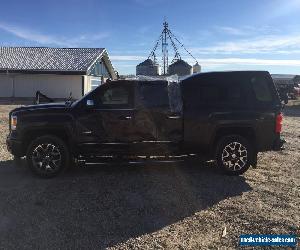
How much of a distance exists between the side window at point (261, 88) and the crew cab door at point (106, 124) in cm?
256

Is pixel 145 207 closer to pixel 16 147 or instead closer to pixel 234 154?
pixel 234 154

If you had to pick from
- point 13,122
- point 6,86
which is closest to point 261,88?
point 13,122

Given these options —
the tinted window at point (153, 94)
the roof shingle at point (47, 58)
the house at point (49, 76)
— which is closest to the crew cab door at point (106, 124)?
the tinted window at point (153, 94)

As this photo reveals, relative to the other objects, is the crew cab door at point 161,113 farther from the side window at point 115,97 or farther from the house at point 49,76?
the house at point 49,76

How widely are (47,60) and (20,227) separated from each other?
35.2m

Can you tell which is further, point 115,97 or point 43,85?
point 43,85

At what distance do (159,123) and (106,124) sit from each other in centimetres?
106

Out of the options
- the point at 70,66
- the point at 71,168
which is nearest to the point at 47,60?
the point at 70,66

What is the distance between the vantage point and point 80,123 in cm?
800

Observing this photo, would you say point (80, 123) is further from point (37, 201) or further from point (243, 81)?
point (243, 81)

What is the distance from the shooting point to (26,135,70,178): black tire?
7.93 meters

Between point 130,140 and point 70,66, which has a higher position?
point 70,66

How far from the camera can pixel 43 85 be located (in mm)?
37312

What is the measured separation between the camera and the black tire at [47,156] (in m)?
7.93
